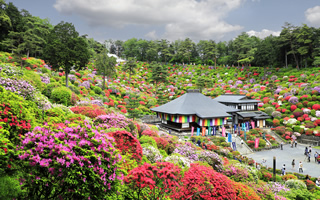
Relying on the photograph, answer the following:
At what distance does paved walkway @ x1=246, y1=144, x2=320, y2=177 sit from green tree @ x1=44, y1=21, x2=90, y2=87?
22.4 metres

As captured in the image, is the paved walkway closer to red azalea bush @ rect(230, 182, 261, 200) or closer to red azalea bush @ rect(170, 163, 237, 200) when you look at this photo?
red azalea bush @ rect(230, 182, 261, 200)

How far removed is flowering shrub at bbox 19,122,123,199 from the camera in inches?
144

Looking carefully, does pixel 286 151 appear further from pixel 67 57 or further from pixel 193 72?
pixel 193 72

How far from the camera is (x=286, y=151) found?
75.9 ft

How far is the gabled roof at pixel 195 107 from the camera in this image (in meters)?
25.0

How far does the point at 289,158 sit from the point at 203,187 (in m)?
20.0

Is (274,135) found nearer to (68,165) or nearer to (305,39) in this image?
(68,165)

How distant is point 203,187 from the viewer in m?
5.75

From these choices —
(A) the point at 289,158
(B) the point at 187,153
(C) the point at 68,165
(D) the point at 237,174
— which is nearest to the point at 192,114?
(A) the point at 289,158

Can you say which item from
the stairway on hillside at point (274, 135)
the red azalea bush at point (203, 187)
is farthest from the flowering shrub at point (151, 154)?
the stairway on hillside at point (274, 135)

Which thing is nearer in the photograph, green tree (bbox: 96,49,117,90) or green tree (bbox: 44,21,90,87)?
green tree (bbox: 44,21,90,87)

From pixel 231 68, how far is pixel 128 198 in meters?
61.5

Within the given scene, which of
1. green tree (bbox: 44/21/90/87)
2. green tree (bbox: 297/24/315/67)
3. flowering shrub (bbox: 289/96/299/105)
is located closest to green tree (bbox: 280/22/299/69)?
green tree (bbox: 297/24/315/67)

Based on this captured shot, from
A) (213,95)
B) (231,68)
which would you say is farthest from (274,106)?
(231,68)
